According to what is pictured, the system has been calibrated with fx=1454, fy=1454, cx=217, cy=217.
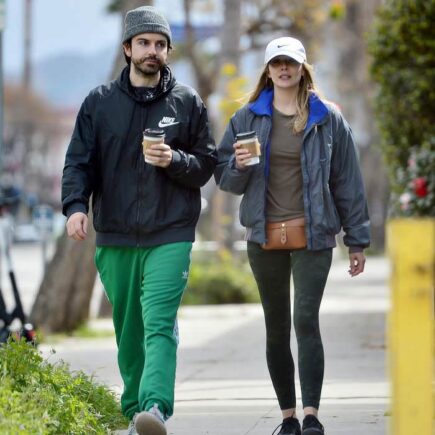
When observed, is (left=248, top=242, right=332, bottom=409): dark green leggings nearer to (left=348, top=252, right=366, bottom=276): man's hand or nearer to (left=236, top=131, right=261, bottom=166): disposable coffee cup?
(left=348, top=252, right=366, bottom=276): man's hand

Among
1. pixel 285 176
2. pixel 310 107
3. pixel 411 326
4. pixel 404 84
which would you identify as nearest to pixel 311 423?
pixel 285 176

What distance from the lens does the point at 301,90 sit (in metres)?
6.95

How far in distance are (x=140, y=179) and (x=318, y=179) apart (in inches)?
32.5

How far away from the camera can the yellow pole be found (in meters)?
4.09

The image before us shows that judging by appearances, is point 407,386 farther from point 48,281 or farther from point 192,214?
point 48,281

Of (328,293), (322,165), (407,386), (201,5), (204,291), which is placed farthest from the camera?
(201,5)

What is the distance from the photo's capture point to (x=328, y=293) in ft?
70.3

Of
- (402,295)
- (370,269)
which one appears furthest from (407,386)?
(370,269)

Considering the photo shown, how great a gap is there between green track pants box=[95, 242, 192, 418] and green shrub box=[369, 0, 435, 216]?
21.5 ft

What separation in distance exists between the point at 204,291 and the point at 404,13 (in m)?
7.29

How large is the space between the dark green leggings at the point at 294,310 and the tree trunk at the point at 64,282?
7124mm

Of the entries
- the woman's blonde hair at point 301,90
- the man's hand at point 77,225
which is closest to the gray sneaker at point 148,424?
the man's hand at point 77,225

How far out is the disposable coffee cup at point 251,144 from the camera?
6.48 metres

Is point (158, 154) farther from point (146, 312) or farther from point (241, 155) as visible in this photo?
point (146, 312)
